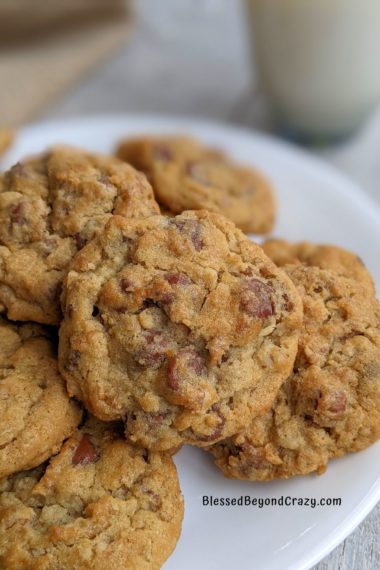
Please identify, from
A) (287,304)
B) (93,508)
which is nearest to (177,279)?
(287,304)

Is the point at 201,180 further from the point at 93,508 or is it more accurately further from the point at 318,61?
the point at 93,508

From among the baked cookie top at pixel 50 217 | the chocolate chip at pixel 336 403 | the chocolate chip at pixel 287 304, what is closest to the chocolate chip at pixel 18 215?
the baked cookie top at pixel 50 217

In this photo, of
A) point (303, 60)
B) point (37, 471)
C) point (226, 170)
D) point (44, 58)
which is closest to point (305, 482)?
point (37, 471)

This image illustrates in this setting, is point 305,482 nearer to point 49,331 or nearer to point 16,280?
point 49,331

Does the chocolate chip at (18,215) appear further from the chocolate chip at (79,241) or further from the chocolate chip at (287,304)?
the chocolate chip at (287,304)

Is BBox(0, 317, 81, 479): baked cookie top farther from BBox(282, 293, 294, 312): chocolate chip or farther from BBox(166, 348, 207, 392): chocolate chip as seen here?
BBox(282, 293, 294, 312): chocolate chip

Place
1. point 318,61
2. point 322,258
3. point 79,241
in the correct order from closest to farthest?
point 79,241
point 322,258
point 318,61
